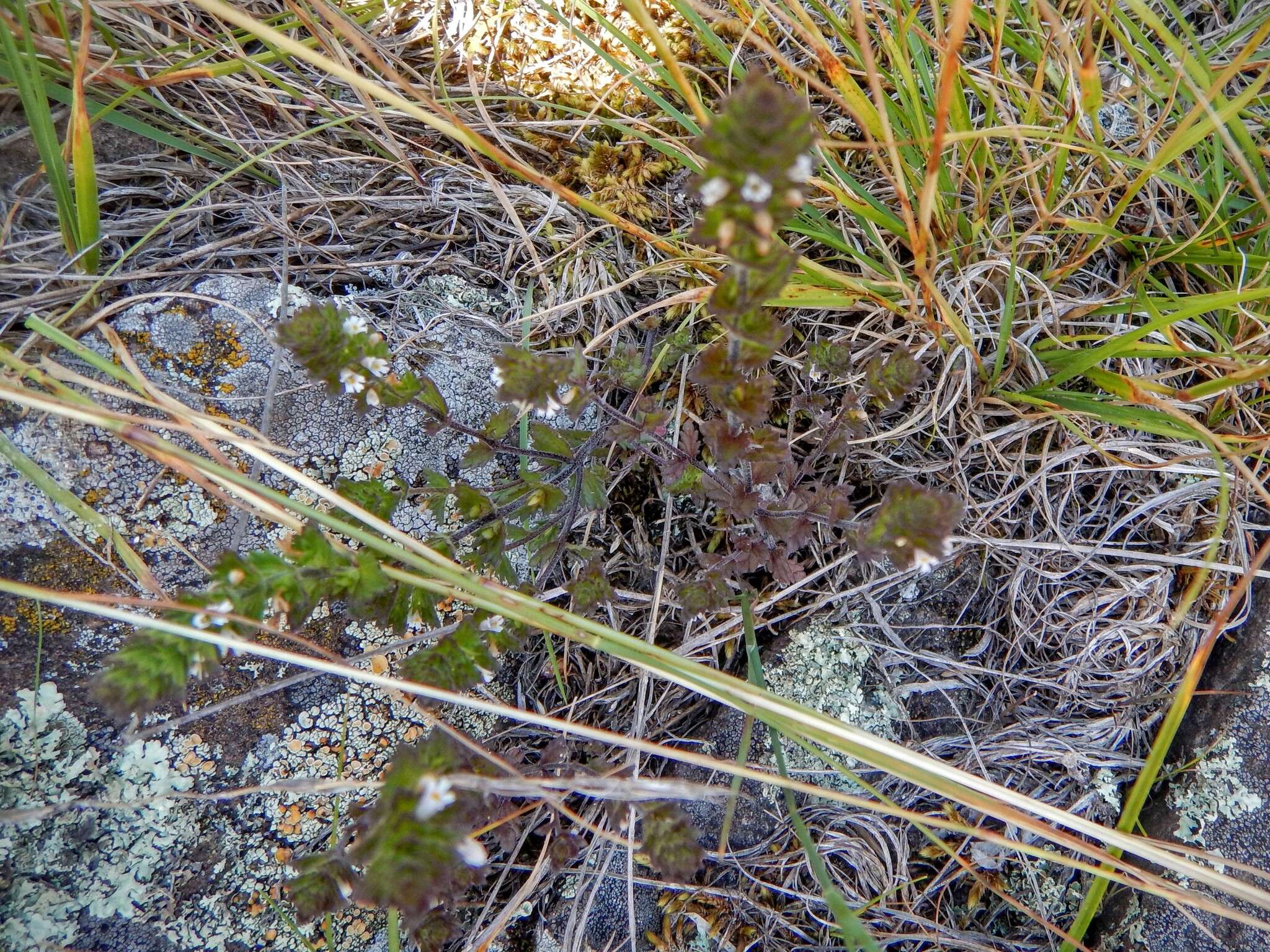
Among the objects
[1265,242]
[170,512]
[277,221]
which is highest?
[1265,242]

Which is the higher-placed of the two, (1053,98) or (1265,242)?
(1053,98)

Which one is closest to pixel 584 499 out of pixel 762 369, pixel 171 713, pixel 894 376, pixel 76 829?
pixel 762 369

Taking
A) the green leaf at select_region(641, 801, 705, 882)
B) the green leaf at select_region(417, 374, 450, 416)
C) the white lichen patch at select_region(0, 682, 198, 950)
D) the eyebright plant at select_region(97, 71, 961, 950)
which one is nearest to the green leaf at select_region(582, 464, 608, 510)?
the eyebright plant at select_region(97, 71, 961, 950)

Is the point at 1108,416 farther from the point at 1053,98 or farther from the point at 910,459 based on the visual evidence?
the point at 1053,98

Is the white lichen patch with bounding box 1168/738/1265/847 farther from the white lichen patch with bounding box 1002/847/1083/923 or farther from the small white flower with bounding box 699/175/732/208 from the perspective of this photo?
the small white flower with bounding box 699/175/732/208

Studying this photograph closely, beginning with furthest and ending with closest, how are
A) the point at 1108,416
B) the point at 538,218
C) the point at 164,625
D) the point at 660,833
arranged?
the point at 538,218 → the point at 1108,416 → the point at 660,833 → the point at 164,625

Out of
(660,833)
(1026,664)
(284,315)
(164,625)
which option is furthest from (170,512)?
(1026,664)

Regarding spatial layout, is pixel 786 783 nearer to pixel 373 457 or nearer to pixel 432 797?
pixel 432 797
